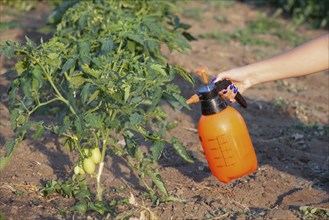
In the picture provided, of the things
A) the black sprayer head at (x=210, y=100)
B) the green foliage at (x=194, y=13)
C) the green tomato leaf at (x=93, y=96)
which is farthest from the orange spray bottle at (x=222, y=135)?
the green foliage at (x=194, y=13)

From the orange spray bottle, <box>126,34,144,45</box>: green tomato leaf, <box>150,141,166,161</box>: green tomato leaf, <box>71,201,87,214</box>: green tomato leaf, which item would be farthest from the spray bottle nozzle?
<box>126,34,144,45</box>: green tomato leaf

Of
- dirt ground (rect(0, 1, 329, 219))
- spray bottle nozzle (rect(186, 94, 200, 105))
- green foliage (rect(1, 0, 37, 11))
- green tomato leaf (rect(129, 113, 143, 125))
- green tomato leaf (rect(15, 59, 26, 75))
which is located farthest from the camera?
green foliage (rect(1, 0, 37, 11))

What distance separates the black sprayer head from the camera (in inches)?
140

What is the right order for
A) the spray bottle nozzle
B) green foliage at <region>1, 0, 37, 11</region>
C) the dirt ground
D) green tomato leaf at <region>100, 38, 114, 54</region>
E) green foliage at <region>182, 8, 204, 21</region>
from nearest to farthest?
the spray bottle nozzle → the dirt ground → green tomato leaf at <region>100, 38, 114, 54</region> → green foliage at <region>1, 0, 37, 11</region> → green foliage at <region>182, 8, 204, 21</region>

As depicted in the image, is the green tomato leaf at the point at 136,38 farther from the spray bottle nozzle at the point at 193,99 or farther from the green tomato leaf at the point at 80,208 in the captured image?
the green tomato leaf at the point at 80,208

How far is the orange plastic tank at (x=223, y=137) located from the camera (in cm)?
363

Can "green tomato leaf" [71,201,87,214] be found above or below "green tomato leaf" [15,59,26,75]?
below

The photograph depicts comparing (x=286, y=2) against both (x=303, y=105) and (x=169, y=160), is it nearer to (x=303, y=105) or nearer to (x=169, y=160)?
(x=303, y=105)

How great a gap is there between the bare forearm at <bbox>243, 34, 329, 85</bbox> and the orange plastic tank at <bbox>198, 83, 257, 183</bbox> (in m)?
0.24

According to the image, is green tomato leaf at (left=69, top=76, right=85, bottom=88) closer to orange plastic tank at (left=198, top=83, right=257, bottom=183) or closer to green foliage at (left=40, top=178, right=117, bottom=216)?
green foliage at (left=40, top=178, right=117, bottom=216)

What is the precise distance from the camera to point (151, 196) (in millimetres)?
3844

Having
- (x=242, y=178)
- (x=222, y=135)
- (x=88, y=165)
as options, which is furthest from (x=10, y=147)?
(x=242, y=178)

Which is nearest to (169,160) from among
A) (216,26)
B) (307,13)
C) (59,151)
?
(59,151)

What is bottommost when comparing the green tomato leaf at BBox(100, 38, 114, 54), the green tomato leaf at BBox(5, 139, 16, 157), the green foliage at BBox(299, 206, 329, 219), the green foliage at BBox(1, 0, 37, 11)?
the green foliage at BBox(1, 0, 37, 11)
